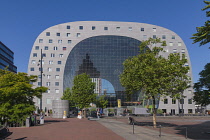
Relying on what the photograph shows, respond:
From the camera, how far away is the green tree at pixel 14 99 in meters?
28.7

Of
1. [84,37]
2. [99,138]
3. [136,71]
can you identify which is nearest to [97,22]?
[84,37]

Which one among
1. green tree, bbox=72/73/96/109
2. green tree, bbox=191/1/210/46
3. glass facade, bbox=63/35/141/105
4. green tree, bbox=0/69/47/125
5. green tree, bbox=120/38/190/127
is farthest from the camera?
glass facade, bbox=63/35/141/105

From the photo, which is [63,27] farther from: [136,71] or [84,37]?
[136,71]

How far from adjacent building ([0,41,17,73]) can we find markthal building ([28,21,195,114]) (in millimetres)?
31494

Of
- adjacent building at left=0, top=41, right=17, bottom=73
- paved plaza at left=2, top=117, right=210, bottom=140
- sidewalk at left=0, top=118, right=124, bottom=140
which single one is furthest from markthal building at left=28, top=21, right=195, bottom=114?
sidewalk at left=0, top=118, right=124, bottom=140

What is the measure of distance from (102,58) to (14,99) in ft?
204

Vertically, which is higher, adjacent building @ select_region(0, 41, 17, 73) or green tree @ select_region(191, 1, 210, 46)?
adjacent building @ select_region(0, 41, 17, 73)

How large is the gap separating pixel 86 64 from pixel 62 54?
32.0 ft

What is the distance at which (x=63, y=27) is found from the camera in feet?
301

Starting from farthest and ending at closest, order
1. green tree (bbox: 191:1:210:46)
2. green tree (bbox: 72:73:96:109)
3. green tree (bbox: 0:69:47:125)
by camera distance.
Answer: green tree (bbox: 72:73:96:109) < green tree (bbox: 0:69:47:125) < green tree (bbox: 191:1:210:46)

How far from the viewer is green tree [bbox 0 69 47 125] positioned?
28.7 metres

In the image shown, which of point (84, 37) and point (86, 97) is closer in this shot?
point (86, 97)

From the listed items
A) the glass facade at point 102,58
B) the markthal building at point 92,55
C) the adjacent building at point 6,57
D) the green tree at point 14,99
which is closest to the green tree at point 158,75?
the green tree at point 14,99

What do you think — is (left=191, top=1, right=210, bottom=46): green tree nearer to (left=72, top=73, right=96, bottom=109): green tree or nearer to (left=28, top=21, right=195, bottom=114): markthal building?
(left=72, top=73, right=96, bottom=109): green tree
